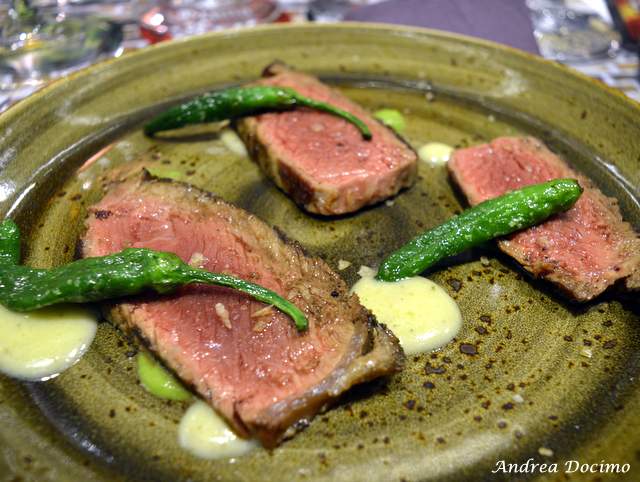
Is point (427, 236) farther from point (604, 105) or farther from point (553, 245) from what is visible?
point (604, 105)

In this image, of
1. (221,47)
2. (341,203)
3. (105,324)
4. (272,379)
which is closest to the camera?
(272,379)

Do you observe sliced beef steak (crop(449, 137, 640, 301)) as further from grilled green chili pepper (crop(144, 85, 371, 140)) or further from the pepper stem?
the pepper stem

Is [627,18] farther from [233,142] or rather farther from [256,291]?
[256,291]

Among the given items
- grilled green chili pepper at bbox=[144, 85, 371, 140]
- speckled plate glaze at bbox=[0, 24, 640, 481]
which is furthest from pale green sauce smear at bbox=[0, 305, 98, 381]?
A: grilled green chili pepper at bbox=[144, 85, 371, 140]

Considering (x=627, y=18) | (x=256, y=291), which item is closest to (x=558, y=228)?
(x=256, y=291)

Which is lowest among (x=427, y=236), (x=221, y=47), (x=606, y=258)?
(x=606, y=258)

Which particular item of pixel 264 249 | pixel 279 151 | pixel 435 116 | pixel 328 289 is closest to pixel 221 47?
pixel 279 151
